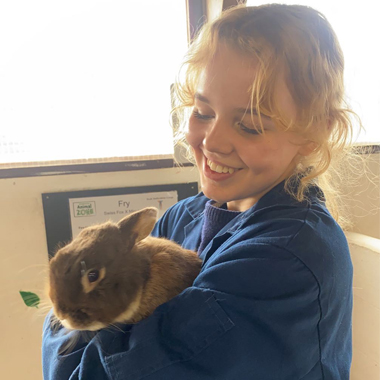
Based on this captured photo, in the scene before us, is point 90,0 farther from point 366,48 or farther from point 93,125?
point 366,48

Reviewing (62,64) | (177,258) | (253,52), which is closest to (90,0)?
(62,64)

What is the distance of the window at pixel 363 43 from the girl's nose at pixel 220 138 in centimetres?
108

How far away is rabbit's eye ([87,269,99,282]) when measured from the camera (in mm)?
615

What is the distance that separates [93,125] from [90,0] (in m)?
0.51

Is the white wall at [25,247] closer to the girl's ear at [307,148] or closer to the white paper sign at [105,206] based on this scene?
the white paper sign at [105,206]

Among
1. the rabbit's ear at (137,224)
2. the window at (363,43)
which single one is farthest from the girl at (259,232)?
the window at (363,43)

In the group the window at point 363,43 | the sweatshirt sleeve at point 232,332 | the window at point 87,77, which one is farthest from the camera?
the window at point 363,43

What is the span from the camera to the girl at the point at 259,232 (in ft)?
1.78

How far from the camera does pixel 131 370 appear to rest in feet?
1.77

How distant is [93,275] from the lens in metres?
0.62

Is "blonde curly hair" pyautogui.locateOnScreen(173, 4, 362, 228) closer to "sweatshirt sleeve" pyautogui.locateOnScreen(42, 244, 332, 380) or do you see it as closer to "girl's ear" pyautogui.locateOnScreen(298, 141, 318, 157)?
"girl's ear" pyautogui.locateOnScreen(298, 141, 318, 157)

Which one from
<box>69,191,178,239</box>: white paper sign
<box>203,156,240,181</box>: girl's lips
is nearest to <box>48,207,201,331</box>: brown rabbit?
<box>203,156,240,181</box>: girl's lips

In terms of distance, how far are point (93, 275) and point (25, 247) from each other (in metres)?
0.99

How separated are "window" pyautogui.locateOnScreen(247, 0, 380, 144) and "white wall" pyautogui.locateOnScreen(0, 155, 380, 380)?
2.88ft
